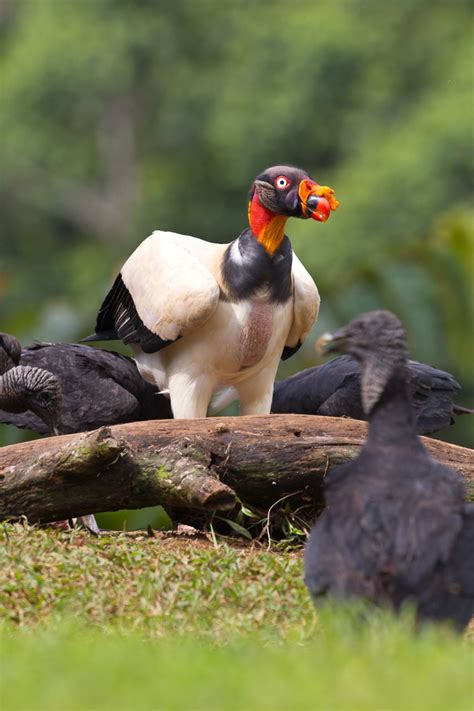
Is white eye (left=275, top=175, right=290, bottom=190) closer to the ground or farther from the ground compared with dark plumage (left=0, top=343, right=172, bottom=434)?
farther from the ground

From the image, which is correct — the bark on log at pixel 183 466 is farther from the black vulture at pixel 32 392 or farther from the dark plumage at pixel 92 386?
the dark plumage at pixel 92 386

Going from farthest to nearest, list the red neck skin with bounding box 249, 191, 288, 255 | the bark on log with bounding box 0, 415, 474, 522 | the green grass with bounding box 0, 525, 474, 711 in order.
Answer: the red neck skin with bounding box 249, 191, 288, 255 → the bark on log with bounding box 0, 415, 474, 522 → the green grass with bounding box 0, 525, 474, 711

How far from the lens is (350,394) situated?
809 cm

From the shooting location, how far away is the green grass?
157 inches

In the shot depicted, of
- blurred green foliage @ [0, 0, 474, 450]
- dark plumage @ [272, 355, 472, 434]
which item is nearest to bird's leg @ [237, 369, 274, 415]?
dark plumage @ [272, 355, 472, 434]

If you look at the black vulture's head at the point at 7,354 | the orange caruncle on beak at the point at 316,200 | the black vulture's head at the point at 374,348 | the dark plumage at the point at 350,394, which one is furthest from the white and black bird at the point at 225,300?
the black vulture's head at the point at 374,348

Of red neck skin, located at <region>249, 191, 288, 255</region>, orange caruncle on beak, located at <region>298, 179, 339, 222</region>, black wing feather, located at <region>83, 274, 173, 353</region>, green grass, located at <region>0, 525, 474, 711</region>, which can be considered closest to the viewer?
green grass, located at <region>0, 525, 474, 711</region>

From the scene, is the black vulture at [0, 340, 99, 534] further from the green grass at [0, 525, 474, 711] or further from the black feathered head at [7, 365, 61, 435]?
the green grass at [0, 525, 474, 711]

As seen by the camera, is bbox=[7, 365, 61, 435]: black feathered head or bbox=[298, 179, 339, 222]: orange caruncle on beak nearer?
bbox=[298, 179, 339, 222]: orange caruncle on beak

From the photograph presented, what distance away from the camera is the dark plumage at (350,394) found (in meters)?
8.12

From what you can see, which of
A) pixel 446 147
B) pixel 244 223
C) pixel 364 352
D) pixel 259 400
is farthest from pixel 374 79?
pixel 364 352

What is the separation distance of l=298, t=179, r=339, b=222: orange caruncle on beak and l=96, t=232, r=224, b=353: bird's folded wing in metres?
0.61

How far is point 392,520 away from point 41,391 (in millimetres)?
2835

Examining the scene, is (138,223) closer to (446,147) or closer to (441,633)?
(446,147)
